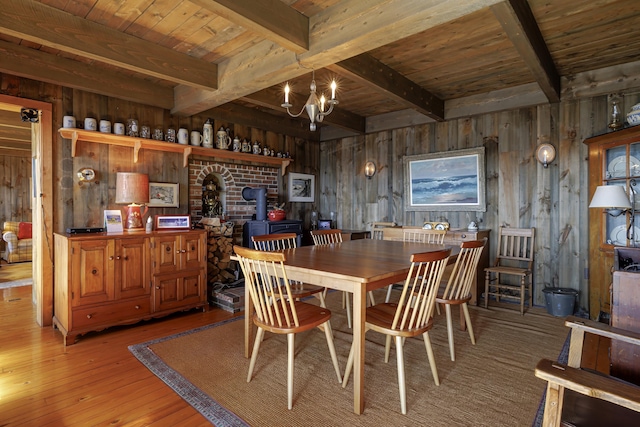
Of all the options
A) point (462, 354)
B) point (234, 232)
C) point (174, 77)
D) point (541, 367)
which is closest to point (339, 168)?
point (234, 232)

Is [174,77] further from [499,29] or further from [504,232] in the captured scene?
[504,232]

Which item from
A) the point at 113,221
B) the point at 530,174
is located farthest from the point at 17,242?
the point at 530,174


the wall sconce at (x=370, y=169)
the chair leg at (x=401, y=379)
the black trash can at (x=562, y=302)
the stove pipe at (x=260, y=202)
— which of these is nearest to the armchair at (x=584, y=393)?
the chair leg at (x=401, y=379)

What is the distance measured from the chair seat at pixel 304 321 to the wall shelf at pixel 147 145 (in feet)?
8.38

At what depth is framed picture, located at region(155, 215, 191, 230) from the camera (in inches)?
144

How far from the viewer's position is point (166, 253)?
3.46 m

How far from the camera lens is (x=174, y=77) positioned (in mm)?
3012

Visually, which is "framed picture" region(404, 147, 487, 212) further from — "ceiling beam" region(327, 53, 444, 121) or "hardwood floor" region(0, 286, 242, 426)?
"hardwood floor" region(0, 286, 242, 426)

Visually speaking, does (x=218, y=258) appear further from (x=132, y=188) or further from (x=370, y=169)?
(x=370, y=169)

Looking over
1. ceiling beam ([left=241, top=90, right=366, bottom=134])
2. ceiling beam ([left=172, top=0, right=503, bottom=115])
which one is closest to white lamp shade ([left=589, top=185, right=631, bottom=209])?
ceiling beam ([left=172, top=0, right=503, bottom=115])

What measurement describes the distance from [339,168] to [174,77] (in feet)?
10.7

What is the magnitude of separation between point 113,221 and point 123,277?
609 mm

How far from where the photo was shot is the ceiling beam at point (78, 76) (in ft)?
9.37

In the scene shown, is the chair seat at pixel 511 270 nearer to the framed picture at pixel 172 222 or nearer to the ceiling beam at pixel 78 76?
the framed picture at pixel 172 222
